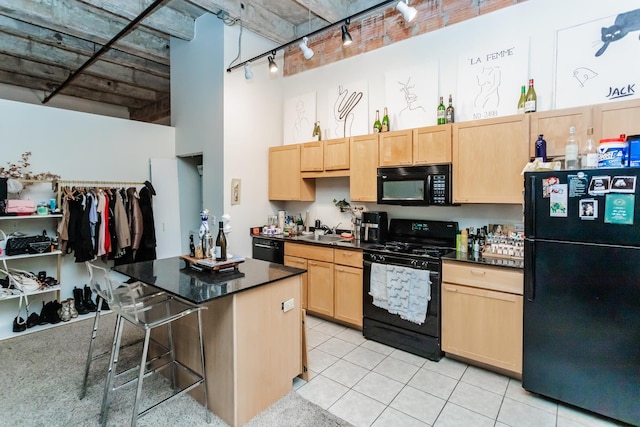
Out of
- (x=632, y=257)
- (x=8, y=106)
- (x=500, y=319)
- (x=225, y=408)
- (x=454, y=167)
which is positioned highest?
(x=8, y=106)

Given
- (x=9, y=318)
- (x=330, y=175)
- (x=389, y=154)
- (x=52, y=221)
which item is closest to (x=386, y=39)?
(x=389, y=154)

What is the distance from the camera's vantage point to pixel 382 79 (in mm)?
3869

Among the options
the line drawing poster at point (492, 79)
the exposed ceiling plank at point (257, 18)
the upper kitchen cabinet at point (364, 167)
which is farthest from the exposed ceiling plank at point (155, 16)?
the line drawing poster at point (492, 79)

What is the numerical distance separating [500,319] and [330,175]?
240 cm

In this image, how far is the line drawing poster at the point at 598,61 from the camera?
2.46 m

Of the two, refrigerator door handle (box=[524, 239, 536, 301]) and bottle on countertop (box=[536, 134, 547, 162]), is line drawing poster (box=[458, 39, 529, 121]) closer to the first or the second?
bottle on countertop (box=[536, 134, 547, 162])

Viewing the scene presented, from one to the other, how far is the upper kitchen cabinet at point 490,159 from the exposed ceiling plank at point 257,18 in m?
2.85

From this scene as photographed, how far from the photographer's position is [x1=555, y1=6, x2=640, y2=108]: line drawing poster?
2.46m

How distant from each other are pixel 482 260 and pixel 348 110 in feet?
8.03

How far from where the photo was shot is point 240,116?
14.1 feet

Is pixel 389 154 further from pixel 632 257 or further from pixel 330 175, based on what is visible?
pixel 632 257

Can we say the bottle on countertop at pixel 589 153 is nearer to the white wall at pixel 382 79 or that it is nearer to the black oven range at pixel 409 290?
the white wall at pixel 382 79

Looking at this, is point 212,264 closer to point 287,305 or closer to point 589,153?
point 287,305

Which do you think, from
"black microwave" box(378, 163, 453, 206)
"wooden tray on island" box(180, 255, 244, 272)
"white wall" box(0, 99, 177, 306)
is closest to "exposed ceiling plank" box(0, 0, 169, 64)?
"white wall" box(0, 99, 177, 306)
